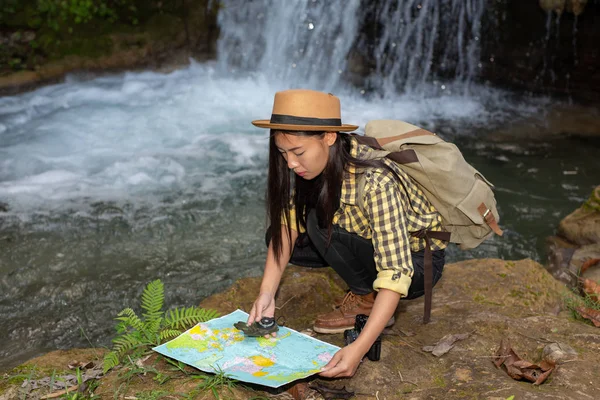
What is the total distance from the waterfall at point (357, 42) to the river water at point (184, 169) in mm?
36

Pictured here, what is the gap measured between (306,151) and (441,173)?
590mm

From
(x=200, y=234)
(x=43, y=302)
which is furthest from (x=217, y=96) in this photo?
(x=43, y=302)

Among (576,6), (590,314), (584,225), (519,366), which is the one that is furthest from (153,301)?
(576,6)

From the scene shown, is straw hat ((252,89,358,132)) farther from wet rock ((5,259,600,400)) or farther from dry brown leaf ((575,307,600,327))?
dry brown leaf ((575,307,600,327))

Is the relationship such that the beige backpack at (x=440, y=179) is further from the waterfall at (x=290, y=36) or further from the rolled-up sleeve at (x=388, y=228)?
the waterfall at (x=290, y=36)

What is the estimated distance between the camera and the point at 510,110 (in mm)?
8953

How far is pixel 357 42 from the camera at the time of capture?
406 inches

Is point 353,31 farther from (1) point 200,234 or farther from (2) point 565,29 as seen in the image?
(1) point 200,234

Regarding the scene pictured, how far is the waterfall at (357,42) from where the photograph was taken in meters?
9.98

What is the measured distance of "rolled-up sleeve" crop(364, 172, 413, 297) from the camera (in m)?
2.47

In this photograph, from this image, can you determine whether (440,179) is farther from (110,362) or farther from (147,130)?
(147,130)

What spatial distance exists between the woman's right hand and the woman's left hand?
474 millimetres

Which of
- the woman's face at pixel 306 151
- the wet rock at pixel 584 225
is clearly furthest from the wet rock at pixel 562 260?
the woman's face at pixel 306 151

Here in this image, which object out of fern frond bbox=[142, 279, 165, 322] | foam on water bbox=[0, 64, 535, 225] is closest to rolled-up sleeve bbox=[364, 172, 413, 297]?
fern frond bbox=[142, 279, 165, 322]
